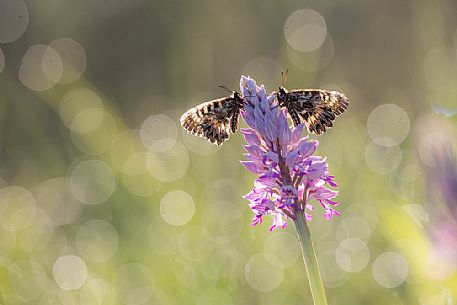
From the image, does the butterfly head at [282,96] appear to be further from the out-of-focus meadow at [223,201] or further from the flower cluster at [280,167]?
the out-of-focus meadow at [223,201]

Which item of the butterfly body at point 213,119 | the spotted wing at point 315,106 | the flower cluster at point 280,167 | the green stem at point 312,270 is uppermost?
the butterfly body at point 213,119

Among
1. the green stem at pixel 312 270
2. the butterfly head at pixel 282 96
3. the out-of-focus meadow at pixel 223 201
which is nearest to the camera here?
the green stem at pixel 312 270

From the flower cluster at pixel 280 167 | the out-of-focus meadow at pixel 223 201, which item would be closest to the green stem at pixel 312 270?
the flower cluster at pixel 280 167

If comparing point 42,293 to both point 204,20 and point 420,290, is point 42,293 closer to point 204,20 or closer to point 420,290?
point 420,290

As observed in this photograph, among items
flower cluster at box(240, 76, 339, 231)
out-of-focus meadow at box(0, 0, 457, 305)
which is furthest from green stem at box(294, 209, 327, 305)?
out-of-focus meadow at box(0, 0, 457, 305)

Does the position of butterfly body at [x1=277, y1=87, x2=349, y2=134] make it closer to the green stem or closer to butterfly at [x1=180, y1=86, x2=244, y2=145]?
butterfly at [x1=180, y1=86, x2=244, y2=145]

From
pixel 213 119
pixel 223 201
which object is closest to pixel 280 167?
pixel 213 119

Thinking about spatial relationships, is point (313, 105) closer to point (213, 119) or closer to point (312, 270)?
point (213, 119)
